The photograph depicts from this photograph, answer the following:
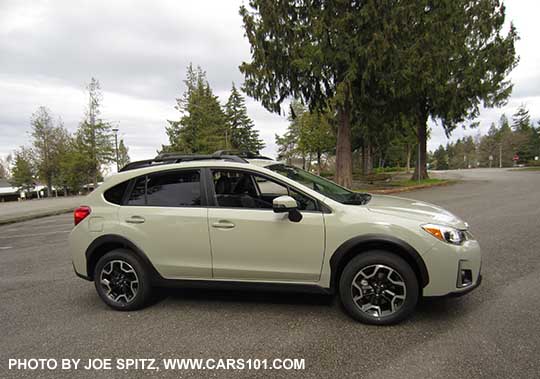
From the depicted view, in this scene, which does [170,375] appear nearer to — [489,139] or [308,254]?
[308,254]

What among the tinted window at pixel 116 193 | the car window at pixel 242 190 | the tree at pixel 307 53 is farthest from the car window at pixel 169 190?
the tree at pixel 307 53

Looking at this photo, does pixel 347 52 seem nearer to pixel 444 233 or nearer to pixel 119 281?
pixel 444 233

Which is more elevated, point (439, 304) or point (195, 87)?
point (195, 87)

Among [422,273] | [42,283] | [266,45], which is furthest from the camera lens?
[266,45]

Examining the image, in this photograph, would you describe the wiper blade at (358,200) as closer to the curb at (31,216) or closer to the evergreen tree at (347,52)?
the evergreen tree at (347,52)

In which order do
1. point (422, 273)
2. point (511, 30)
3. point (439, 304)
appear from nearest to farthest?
point (422, 273), point (439, 304), point (511, 30)

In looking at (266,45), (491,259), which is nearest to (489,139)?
(266,45)

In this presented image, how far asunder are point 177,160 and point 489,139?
103 metres

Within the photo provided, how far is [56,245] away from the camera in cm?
727


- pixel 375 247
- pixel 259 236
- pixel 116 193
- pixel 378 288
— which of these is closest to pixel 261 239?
pixel 259 236

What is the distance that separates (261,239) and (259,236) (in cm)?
4

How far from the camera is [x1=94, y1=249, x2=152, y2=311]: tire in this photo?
348cm

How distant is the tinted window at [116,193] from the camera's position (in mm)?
3609

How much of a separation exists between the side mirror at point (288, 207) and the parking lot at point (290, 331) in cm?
111
